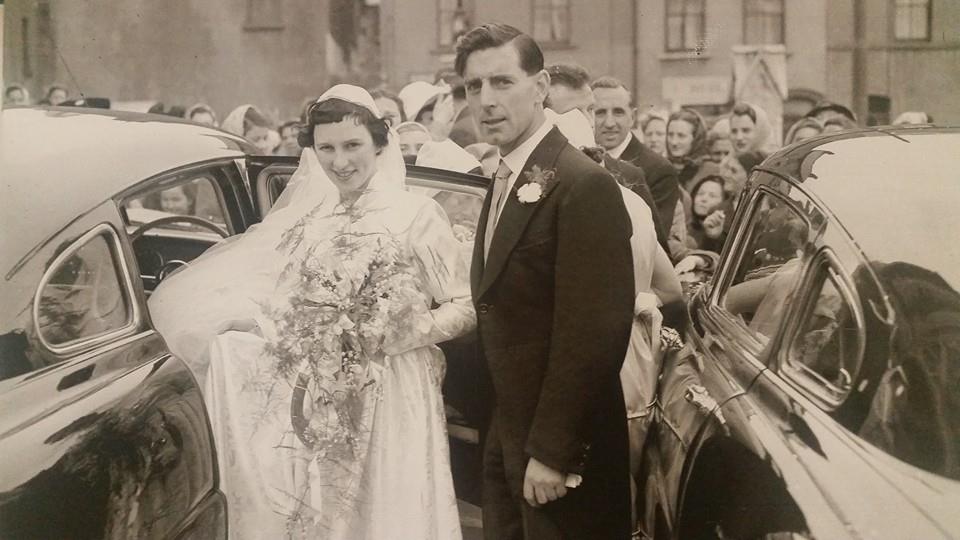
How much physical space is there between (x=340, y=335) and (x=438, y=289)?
293 mm

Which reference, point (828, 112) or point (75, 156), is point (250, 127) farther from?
point (828, 112)

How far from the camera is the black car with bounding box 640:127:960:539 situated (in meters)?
1.62

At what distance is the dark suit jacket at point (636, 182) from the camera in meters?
2.23

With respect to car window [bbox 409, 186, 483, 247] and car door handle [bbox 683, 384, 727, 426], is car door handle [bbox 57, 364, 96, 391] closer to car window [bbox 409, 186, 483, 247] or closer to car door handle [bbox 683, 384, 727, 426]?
car window [bbox 409, 186, 483, 247]

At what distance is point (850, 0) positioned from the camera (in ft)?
7.32

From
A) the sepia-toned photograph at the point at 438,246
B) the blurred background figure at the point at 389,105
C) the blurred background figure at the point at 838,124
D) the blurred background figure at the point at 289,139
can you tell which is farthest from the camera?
the blurred background figure at the point at 289,139

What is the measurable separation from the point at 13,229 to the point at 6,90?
19.6 inches

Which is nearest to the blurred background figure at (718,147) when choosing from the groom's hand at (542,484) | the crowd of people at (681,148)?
the crowd of people at (681,148)

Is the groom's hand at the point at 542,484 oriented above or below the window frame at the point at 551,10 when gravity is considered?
below

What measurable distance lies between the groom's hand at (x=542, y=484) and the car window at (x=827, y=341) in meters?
0.55

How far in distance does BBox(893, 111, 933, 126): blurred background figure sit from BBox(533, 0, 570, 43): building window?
2.83ft

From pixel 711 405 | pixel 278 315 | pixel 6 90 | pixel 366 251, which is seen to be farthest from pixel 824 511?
pixel 6 90

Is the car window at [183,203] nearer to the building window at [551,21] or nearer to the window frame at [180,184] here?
the window frame at [180,184]

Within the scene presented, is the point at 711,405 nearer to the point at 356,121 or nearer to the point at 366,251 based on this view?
the point at 366,251
